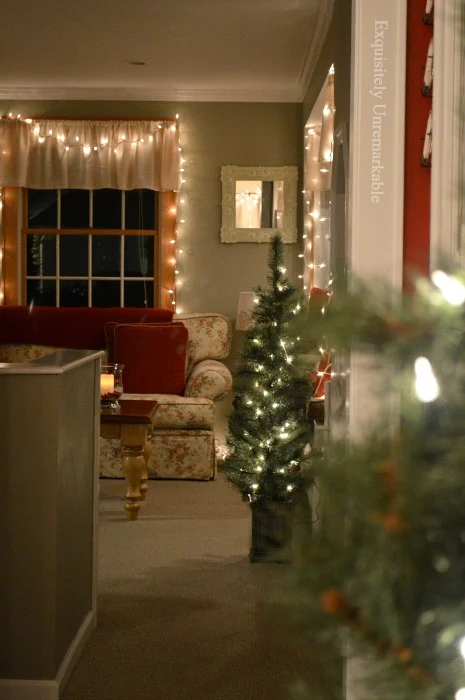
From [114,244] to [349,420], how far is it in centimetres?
532

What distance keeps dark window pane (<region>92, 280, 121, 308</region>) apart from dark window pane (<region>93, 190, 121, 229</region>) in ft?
1.56

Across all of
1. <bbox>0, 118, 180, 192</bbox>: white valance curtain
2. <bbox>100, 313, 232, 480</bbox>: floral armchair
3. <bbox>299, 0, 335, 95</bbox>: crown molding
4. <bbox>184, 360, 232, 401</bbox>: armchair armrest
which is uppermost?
<bbox>299, 0, 335, 95</bbox>: crown molding

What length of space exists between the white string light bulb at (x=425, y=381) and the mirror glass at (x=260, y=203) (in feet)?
21.8

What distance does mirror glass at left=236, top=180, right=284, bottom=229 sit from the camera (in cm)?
712

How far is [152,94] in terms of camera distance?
708cm

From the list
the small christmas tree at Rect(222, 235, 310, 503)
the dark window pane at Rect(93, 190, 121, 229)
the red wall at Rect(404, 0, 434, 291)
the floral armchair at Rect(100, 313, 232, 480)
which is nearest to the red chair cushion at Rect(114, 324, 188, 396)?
the floral armchair at Rect(100, 313, 232, 480)

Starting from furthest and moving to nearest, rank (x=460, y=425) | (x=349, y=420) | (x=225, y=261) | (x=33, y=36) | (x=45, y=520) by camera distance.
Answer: (x=225, y=261)
(x=33, y=36)
(x=45, y=520)
(x=349, y=420)
(x=460, y=425)

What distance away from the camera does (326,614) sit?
1.82ft

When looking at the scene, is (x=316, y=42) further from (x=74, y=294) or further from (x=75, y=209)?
(x=74, y=294)

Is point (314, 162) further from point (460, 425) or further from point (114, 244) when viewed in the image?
point (460, 425)

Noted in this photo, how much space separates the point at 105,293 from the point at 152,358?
1.18 meters

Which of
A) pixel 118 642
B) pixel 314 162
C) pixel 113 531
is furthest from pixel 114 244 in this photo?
pixel 118 642

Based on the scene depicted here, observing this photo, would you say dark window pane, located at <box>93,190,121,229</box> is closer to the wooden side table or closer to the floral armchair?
the floral armchair

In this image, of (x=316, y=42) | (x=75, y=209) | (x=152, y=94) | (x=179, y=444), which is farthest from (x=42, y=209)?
(x=316, y=42)
